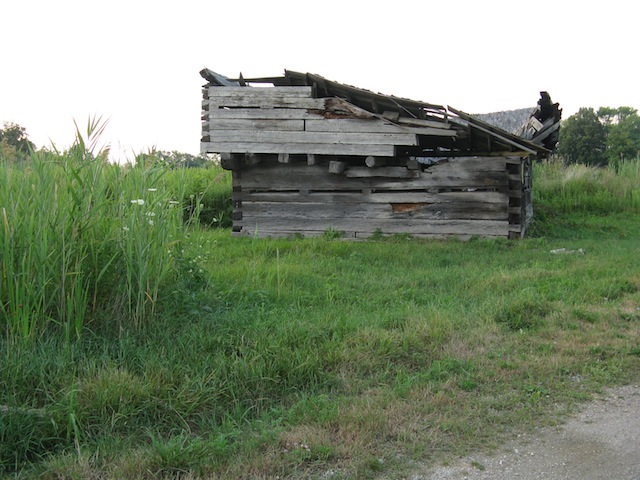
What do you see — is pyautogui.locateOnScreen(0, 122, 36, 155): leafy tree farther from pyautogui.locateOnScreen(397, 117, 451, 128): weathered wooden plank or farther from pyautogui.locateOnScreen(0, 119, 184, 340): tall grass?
pyautogui.locateOnScreen(397, 117, 451, 128): weathered wooden plank

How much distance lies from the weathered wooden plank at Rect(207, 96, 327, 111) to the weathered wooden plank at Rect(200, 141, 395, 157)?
0.80 meters

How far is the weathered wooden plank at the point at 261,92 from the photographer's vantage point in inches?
507

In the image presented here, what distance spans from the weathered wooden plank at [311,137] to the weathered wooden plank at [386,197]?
1.29m

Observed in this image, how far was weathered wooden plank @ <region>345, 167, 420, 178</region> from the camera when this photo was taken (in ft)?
43.1

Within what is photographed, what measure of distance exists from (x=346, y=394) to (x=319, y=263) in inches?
203

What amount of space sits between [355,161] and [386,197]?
42.3 inches

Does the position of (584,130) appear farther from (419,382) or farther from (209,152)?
(419,382)

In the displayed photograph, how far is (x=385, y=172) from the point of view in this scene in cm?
1320

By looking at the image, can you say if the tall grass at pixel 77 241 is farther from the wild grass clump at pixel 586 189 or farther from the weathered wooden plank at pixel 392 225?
the wild grass clump at pixel 586 189

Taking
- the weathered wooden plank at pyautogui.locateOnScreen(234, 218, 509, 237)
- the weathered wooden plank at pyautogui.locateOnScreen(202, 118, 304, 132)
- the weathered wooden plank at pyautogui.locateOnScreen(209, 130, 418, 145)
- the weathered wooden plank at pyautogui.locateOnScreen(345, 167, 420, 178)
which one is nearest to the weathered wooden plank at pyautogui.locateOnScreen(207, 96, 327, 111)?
the weathered wooden plank at pyautogui.locateOnScreen(202, 118, 304, 132)

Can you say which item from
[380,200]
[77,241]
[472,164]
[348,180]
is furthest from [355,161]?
[77,241]

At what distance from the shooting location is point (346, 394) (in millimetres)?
4703

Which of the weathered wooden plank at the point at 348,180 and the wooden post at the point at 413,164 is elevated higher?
the wooden post at the point at 413,164

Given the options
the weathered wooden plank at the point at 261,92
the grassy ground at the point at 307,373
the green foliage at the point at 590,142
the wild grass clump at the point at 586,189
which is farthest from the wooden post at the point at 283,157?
the green foliage at the point at 590,142
